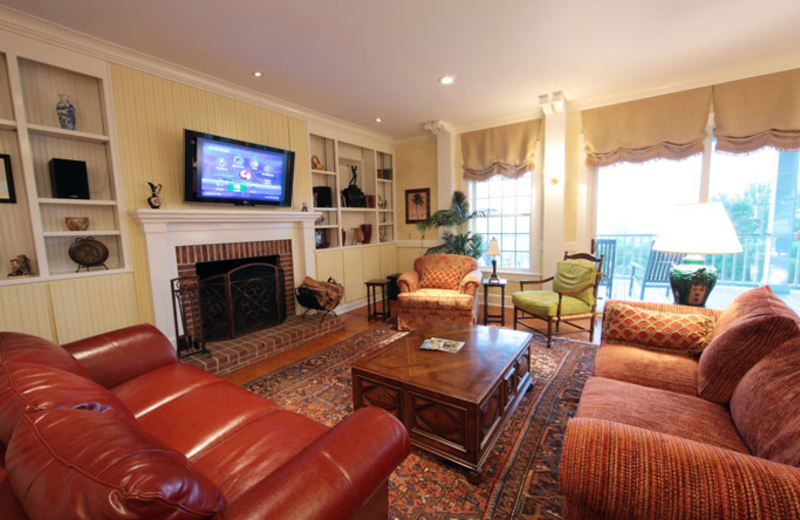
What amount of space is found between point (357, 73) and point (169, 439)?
3.20 meters

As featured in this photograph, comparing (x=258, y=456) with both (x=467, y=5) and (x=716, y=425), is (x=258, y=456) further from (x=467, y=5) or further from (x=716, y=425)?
(x=467, y=5)

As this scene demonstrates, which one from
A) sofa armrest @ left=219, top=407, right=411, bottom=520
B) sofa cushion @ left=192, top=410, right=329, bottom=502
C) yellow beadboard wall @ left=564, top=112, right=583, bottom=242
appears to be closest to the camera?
sofa armrest @ left=219, top=407, right=411, bottom=520

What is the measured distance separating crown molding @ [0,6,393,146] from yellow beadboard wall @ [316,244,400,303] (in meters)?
1.83

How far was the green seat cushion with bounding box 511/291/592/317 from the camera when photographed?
130 inches

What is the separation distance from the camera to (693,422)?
1.34 meters

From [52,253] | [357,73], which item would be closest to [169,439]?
[52,253]

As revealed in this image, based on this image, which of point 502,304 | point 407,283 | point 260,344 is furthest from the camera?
point 407,283

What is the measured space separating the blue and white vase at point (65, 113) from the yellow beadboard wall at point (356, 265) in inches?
101

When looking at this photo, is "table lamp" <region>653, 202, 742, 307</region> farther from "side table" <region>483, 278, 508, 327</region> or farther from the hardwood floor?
"side table" <region>483, 278, 508, 327</region>

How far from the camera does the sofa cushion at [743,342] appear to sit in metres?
1.32

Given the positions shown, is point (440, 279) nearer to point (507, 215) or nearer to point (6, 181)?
point (507, 215)

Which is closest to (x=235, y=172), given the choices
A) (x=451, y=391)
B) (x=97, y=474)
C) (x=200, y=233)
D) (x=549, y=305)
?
(x=200, y=233)

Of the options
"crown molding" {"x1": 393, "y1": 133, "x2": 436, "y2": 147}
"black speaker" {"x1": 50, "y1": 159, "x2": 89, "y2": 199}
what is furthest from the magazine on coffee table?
"crown molding" {"x1": 393, "y1": 133, "x2": 436, "y2": 147}

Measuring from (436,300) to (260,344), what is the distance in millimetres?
1838
